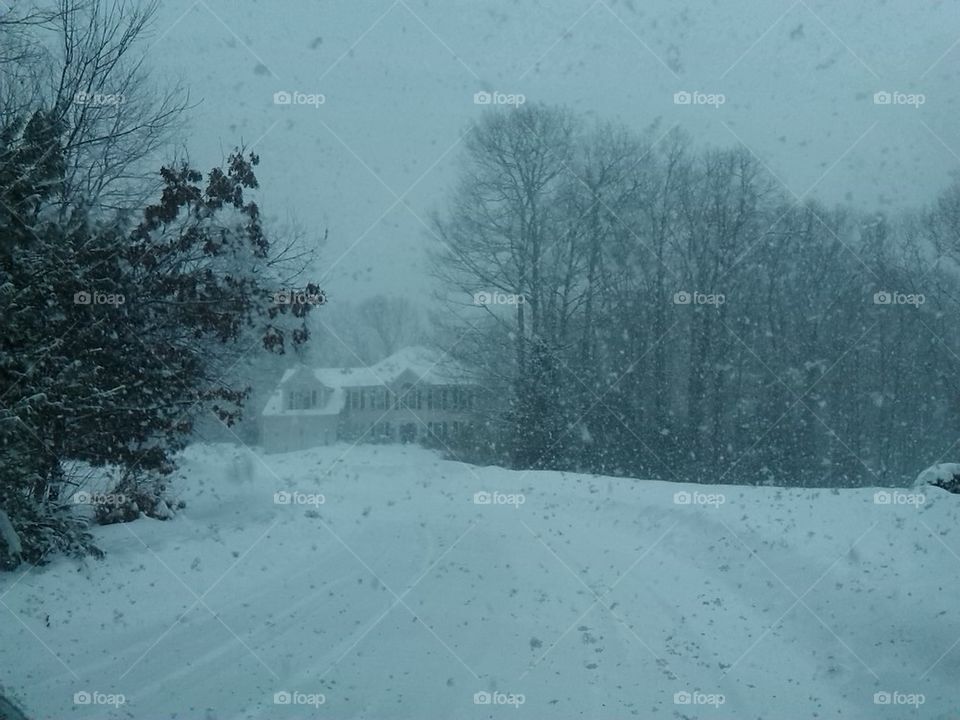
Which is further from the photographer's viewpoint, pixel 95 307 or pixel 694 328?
pixel 694 328

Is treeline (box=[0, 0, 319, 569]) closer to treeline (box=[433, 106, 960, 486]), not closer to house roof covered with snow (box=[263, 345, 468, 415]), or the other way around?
house roof covered with snow (box=[263, 345, 468, 415])

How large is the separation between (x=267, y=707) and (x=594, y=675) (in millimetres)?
2577

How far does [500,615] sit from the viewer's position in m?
9.09

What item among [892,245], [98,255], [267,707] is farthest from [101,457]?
[892,245]

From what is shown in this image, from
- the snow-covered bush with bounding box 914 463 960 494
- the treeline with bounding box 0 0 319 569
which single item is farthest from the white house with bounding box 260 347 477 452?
the snow-covered bush with bounding box 914 463 960 494

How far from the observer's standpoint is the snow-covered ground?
693 cm

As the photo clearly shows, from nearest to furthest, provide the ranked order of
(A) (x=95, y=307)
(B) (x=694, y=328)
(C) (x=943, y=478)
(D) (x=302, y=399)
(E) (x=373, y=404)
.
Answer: (A) (x=95, y=307) → (C) (x=943, y=478) → (D) (x=302, y=399) → (E) (x=373, y=404) → (B) (x=694, y=328)

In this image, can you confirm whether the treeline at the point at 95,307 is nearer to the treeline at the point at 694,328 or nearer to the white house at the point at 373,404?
the white house at the point at 373,404

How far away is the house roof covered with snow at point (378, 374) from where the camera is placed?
18703mm

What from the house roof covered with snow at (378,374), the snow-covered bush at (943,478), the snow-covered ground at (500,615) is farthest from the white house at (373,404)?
the snow-covered bush at (943,478)

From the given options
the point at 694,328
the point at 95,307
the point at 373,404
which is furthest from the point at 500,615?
the point at 694,328

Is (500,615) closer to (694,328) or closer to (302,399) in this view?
(302,399)

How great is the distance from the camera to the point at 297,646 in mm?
7965

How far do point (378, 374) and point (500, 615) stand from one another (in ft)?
42.6
